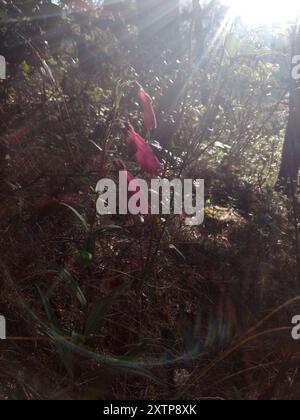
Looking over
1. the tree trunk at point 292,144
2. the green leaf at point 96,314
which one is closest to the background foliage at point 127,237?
the green leaf at point 96,314

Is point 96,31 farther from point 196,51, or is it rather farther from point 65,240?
point 65,240

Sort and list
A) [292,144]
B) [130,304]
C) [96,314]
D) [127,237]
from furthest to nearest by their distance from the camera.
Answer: [292,144], [127,237], [130,304], [96,314]

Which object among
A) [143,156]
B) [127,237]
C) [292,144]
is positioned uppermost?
[292,144]

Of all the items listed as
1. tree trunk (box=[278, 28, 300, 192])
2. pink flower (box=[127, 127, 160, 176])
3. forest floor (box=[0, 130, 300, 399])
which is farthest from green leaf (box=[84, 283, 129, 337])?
tree trunk (box=[278, 28, 300, 192])

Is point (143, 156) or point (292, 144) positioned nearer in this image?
point (143, 156)

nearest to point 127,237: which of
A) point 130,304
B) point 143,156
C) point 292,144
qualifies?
point 130,304

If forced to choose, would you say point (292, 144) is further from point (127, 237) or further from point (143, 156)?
point (143, 156)

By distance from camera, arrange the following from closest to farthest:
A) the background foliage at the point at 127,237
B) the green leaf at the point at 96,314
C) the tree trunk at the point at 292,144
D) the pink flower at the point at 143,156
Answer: the pink flower at the point at 143,156 < the green leaf at the point at 96,314 < the background foliage at the point at 127,237 < the tree trunk at the point at 292,144

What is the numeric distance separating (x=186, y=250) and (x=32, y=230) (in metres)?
0.99

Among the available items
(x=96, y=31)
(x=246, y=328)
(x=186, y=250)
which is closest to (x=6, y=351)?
(x=246, y=328)

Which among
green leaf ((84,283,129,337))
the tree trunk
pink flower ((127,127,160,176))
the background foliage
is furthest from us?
the tree trunk

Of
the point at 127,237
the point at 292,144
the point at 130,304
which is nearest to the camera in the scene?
the point at 130,304

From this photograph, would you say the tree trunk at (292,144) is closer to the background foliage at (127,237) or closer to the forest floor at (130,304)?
the background foliage at (127,237)

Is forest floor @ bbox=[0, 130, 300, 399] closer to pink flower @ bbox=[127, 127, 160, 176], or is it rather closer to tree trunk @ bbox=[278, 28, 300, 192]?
pink flower @ bbox=[127, 127, 160, 176]
